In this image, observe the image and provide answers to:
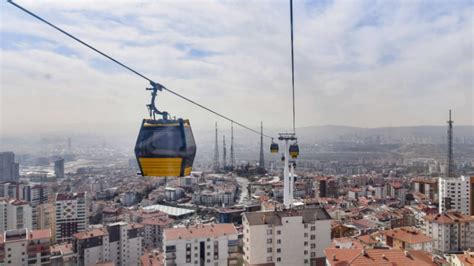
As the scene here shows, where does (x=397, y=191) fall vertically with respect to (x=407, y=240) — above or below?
below

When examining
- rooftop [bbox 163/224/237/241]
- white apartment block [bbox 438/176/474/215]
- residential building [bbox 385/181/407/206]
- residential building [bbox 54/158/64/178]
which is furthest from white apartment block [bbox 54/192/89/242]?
residential building [bbox 385/181/407/206]

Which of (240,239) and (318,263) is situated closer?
(318,263)

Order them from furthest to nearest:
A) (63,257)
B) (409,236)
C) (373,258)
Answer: (63,257) → (409,236) → (373,258)

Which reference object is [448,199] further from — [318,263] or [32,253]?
[32,253]

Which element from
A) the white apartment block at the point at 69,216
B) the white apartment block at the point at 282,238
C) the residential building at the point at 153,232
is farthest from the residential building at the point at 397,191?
the white apartment block at the point at 69,216

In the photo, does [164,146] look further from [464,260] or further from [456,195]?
[456,195]

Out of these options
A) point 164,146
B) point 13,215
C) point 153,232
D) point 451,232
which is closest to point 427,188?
point 451,232

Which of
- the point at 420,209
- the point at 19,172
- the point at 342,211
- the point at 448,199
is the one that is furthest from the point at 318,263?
the point at 19,172
